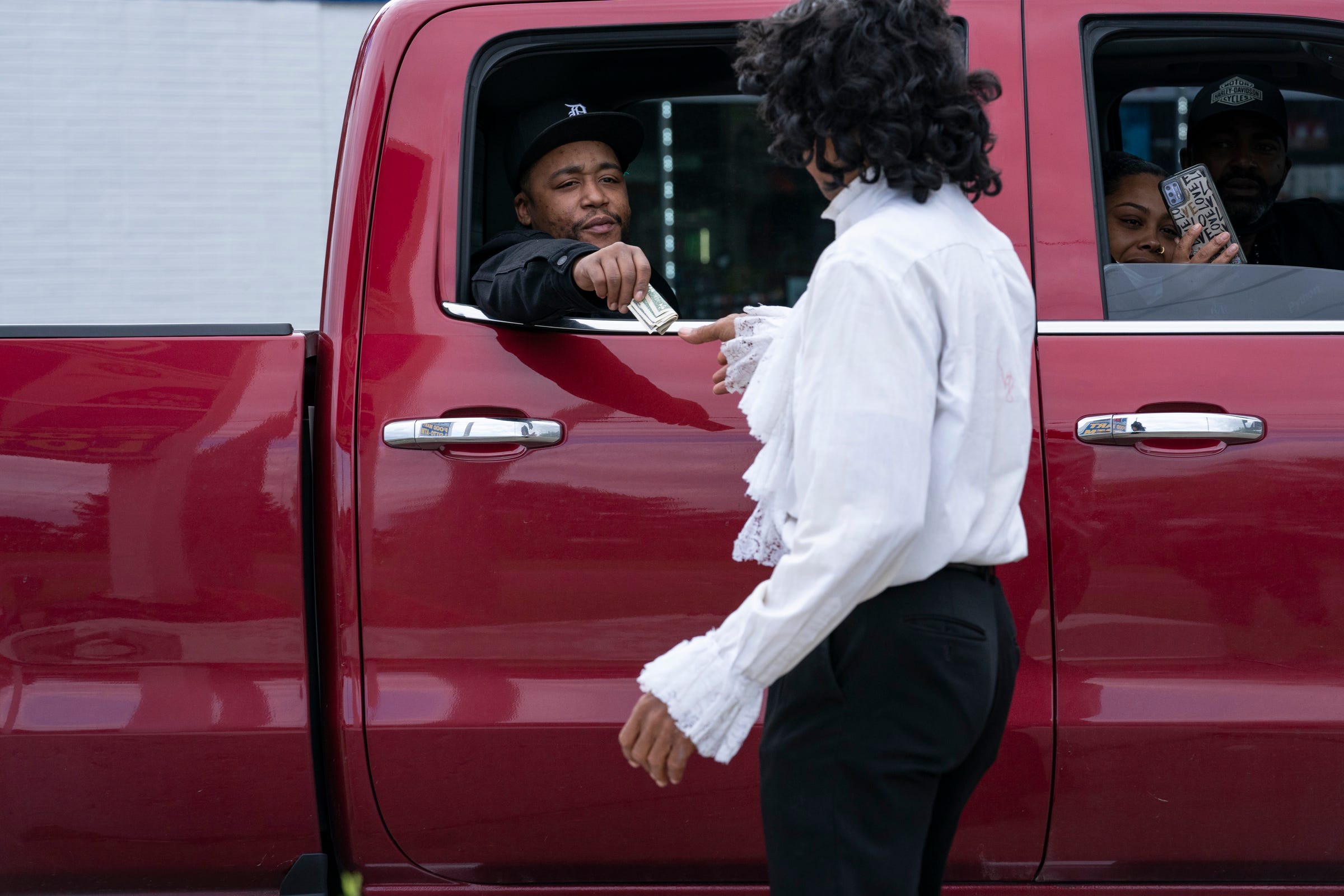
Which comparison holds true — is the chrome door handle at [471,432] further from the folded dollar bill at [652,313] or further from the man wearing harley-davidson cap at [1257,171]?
the man wearing harley-davidson cap at [1257,171]

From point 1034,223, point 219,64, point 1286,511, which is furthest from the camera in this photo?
point 219,64

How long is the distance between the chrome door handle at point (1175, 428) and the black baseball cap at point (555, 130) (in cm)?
123

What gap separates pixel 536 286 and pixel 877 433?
0.84m

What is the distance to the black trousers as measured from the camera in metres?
1.26

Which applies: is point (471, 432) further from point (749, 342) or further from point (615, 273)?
point (749, 342)

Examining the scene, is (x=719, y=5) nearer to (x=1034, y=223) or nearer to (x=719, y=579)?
(x=1034, y=223)

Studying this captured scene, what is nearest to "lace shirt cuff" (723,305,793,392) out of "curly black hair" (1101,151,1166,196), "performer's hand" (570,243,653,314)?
"performer's hand" (570,243,653,314)

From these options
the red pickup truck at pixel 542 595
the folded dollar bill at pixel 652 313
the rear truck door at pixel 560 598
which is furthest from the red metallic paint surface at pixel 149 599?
the folded dollar bill at pixel 652 313

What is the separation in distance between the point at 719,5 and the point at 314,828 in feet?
5.04

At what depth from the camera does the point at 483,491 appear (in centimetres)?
184

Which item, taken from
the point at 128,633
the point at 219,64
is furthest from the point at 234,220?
the point at 128,633

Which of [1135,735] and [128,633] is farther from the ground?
[128,633]

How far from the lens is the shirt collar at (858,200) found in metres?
1.30

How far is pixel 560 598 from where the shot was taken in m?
1.84
